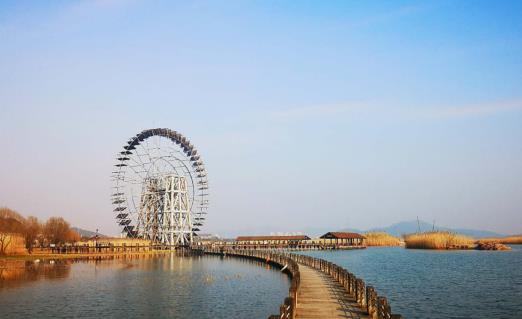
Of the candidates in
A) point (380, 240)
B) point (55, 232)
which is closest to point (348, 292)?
point (55, 232)

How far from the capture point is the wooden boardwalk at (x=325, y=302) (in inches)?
934

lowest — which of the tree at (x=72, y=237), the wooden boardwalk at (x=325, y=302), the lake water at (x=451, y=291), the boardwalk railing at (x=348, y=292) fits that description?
the lake water at (x=451, y=291)

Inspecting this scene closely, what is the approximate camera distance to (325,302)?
2712 cm

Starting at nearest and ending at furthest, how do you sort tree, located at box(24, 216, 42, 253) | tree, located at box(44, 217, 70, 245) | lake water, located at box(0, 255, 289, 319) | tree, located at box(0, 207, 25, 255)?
1. lake water, located at box(0, 255, 289, 319)
2. tree, located at box(0, 207, 25, 255)
3. tree, located at box(24, 216, 42, 253)
4. tree, located at box(44, 217, 70, 245)

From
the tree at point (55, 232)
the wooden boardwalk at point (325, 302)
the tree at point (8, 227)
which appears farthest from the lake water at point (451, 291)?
the tree at point (55, 232)

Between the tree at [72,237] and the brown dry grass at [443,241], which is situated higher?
the tree at [72,237]

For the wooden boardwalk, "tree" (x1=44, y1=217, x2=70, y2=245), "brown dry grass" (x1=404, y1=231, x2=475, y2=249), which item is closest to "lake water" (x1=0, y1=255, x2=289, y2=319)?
the wooden boardwalk

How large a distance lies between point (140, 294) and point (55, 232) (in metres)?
74.2

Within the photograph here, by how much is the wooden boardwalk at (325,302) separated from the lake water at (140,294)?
246 cm

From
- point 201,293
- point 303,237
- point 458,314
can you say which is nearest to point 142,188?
point 303,237

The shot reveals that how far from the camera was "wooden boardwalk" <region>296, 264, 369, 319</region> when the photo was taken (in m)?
23.7

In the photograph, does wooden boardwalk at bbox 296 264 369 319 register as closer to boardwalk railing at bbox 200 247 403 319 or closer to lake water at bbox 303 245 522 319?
boardwalk railing at bbox 200 247 403 319

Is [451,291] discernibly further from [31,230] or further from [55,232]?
[55,232]

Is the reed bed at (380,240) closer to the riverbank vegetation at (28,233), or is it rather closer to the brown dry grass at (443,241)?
the brown dry grass at (443,241)
